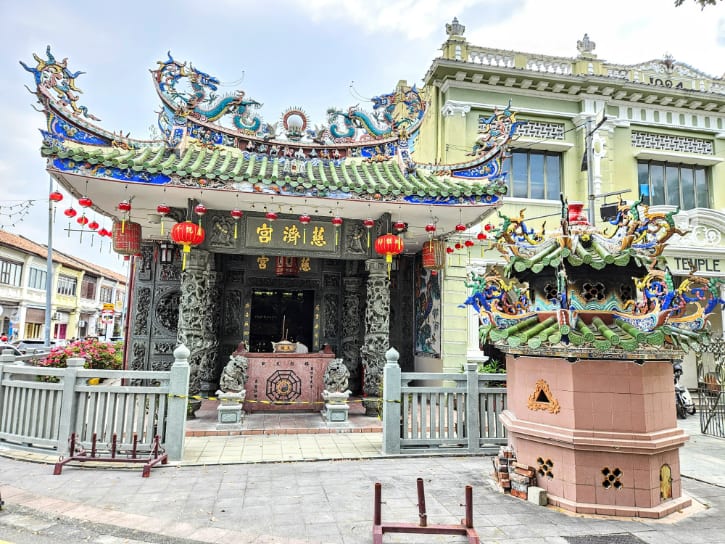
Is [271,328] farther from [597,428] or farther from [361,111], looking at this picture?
[597,428]

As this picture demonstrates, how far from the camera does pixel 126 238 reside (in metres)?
9.32

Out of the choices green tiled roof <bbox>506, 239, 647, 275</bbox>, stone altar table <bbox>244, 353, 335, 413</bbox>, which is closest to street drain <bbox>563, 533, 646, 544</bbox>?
green tiled roof <bbox>506, 239, 647, 275</bbox>

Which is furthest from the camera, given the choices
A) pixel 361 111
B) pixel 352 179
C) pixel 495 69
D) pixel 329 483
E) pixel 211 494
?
pixel 495 69

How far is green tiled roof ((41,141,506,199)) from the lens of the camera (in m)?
8.03

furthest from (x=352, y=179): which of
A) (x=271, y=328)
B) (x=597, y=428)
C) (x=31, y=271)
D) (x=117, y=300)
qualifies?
(x=117, y=300)

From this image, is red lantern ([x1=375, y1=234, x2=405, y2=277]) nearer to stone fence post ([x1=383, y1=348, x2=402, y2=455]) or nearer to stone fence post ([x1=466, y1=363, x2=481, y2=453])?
stone fence post ([x1=383, y1=348, x2=402, y2=455])

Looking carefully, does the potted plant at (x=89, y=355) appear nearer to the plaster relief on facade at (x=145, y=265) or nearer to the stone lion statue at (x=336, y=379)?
the plaster relief on facade at (x=145, y=265)

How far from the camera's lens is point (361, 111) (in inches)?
395

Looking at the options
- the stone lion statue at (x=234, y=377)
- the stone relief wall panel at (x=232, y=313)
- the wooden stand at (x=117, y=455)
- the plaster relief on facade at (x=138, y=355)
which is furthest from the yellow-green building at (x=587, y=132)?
the wooden stand at (x=117, y=455)

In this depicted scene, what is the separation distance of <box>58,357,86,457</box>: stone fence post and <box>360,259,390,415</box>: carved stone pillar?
215 inches

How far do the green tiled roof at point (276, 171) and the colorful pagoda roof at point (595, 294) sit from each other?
359 cm

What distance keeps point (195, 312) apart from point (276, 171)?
3.26 meters

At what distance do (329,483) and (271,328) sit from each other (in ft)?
24.7

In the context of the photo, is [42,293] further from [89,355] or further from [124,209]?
[124,209]
